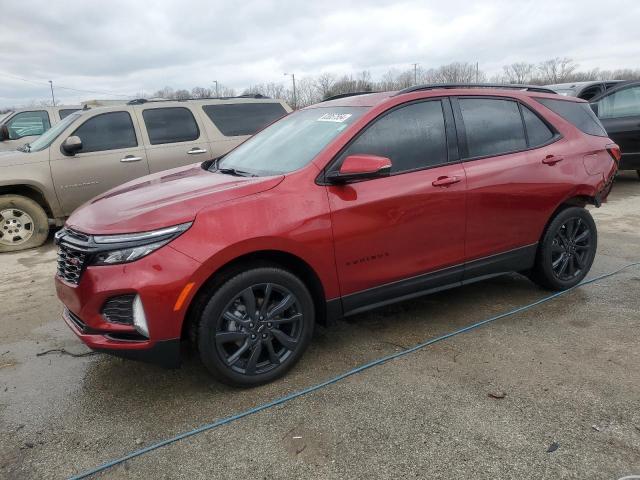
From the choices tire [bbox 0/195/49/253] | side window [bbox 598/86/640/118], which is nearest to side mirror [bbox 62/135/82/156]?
tire [bbox 0/195/49/253]

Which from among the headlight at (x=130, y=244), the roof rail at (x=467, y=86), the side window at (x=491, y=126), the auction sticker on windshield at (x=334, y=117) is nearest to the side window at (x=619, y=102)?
the roof rail at (x=467, y=86)

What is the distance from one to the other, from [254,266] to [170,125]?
4.92 m

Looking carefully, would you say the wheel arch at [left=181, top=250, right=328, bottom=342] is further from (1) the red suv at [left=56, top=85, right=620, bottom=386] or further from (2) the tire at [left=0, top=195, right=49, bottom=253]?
(2) the tire at [left=0, top=195, right=49, bottom=253]

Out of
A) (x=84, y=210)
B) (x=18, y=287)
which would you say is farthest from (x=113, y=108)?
(x=84, y=210)

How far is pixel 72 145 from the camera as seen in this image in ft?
21.2

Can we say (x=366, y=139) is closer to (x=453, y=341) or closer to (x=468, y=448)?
(x=453, y=341)

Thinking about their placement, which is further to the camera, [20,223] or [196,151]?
[196,151]

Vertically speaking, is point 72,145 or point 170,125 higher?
point 170,125

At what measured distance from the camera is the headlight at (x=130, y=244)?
2.67 m

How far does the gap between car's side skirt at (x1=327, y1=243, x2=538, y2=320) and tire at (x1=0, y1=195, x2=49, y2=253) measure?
507 cm

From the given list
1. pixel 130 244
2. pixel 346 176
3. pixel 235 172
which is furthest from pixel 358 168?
pixel 130 244

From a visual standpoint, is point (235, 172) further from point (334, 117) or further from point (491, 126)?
point (491, 126)

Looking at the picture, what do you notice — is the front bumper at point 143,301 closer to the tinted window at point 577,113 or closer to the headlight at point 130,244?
the headlight at point 130,244

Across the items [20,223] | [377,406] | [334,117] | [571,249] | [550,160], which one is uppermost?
[334,117]
